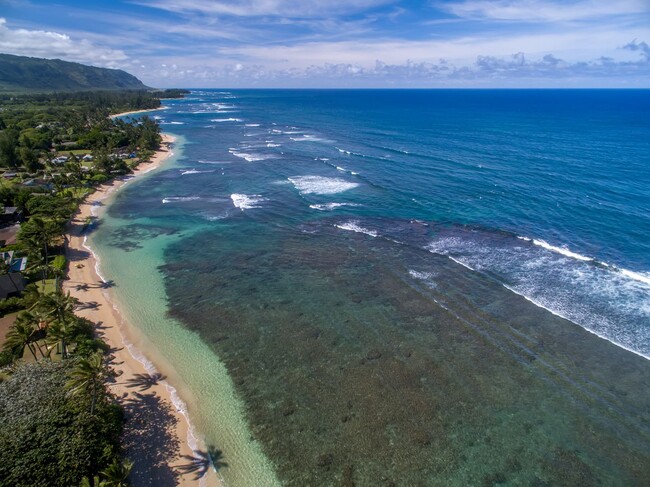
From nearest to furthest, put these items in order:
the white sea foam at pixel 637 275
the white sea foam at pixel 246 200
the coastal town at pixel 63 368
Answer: the coastal town at pixel 63 368 < the white sea foam at pixel 637 275 < the white sea foam at pixel 246 200

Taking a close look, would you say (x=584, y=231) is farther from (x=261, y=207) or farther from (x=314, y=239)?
(x=261, y=207)

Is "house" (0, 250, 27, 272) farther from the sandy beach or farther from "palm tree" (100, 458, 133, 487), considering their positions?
"palm tree" (100, 458, 133, 487)

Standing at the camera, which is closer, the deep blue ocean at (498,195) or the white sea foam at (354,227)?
the deep blue ocean at (498,195)

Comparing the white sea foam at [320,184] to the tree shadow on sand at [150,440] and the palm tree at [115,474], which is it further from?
the palm tree at [115,474]

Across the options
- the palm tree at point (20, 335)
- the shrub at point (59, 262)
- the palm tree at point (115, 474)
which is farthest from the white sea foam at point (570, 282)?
the shrub at point (59, 262)

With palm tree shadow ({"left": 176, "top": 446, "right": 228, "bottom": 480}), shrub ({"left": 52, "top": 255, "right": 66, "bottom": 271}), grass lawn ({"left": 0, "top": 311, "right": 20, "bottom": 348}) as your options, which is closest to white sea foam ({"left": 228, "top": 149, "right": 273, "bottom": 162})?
shrub ({"left": 52, "top": 255, "right": 66, "bottom": 271})

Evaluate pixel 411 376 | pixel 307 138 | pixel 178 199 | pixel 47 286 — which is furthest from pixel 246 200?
pixel 307 138
